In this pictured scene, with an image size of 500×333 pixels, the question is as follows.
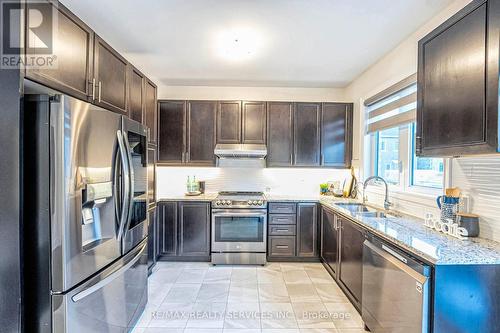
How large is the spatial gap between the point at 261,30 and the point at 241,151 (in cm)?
174

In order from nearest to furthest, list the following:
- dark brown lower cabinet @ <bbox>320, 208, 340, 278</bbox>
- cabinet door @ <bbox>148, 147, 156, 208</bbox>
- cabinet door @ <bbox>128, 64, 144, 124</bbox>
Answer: cabinet door @ <bbox>128, 64, 144, 124</bbox>, dark brown lower cabinet @ <bbox>320, 208, 340, 278</bbox>, cabinet door @ <bbox>148, 147, 156, 208</bbox>

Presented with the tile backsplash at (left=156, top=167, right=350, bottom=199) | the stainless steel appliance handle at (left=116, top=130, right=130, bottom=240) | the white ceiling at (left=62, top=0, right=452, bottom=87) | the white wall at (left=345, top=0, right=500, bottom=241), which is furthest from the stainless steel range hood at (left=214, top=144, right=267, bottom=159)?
the stainless steel appliance handle at (left=116, top=130, right=130, bottom=240)

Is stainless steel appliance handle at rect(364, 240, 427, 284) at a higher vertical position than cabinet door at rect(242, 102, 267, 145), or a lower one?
lower

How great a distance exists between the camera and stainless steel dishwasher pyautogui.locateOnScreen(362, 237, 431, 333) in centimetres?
146

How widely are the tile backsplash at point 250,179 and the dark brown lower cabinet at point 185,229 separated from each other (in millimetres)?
620

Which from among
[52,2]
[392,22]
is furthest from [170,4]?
[392,22]

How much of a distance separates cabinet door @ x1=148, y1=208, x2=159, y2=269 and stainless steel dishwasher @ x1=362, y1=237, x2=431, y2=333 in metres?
2.39

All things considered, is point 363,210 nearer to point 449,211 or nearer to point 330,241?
Result: point 330,241

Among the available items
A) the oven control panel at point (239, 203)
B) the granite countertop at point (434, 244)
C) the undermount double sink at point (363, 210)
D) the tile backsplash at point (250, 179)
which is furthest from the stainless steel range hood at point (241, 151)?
the granite countertop at point (434, 244)

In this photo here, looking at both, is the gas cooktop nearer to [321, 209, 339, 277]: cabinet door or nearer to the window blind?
[321, 209, 339, 277]: cabinet door

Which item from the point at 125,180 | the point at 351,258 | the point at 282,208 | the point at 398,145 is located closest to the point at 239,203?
the point at 282,208

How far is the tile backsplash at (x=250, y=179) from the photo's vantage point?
13.8 ft

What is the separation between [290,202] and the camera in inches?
145

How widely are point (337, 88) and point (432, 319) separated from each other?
11.8 feet
